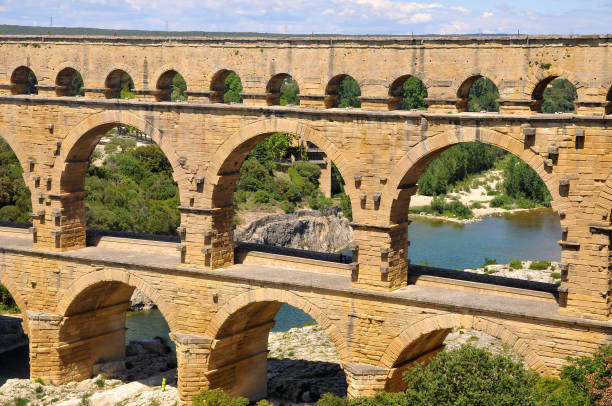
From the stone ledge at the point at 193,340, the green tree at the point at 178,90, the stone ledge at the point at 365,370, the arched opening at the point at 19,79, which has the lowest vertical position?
the stone ledge at the point at 365,370

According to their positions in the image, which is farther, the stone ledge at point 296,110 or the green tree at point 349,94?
the green tree at point 349,94

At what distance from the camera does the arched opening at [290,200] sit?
4406 centimetres

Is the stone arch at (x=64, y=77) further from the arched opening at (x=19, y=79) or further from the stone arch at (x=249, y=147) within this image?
the stone arch at (x=249, y=147)

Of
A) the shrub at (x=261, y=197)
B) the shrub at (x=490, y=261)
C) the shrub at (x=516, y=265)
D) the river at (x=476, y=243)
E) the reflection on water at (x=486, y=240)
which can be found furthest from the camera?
the shrub at (x=261, y=197)

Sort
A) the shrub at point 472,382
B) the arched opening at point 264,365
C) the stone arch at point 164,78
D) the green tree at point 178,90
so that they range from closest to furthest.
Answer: the shrub at point 472,382 < the arched opening at point 264,365 < the stone arch at point 164,78 < the green tree at point 178,90

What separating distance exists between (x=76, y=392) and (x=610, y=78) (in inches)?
538

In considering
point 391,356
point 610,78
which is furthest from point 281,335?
point 610,78

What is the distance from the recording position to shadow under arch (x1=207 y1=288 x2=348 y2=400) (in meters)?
20.4

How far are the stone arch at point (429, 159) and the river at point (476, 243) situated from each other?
1347cm

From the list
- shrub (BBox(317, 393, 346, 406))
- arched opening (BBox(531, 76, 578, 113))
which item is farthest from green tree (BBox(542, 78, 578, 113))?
shrub (BBox(317, 393, 346, 406))

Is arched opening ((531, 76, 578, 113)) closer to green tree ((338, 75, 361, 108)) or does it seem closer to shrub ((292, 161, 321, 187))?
green tree ((338, 75, 361, 108))

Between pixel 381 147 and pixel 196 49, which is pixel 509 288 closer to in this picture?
pixel 381 147

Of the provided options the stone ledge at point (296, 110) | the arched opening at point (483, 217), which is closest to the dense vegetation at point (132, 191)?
the arched opening at point (483, 217)

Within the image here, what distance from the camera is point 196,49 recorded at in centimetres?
2161
